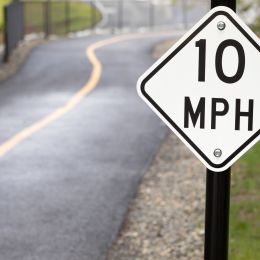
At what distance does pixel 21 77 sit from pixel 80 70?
188 cm

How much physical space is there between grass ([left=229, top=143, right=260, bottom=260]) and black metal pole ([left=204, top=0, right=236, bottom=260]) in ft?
8.03

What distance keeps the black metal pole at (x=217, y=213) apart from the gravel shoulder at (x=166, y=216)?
2577 millimetres

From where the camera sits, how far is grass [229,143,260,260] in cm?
592

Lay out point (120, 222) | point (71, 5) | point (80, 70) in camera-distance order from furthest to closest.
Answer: point (71, 5) < point (80, 70) < point (120, 222)

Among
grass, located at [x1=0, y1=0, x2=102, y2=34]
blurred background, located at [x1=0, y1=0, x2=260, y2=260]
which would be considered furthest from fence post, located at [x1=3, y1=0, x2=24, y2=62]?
grass, located at [x1=0, y1=0, x2=102, y2=34]

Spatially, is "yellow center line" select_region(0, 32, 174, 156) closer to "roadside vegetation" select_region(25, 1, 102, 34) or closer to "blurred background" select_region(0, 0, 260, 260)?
"blurred background" select_region(0, 0, 260, 260)

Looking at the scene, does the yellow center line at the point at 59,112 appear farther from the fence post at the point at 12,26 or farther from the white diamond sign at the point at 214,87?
the white diamond sign at the point at 214,87

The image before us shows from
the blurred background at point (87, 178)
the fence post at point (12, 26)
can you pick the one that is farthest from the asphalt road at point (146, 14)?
the blurred background at point (87, 178)

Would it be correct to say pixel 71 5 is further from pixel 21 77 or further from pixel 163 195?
pixel 163 195

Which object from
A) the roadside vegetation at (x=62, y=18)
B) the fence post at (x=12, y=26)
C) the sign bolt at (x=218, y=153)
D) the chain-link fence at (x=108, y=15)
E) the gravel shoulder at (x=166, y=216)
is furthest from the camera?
the chain-link fence at (x=108, y=15)

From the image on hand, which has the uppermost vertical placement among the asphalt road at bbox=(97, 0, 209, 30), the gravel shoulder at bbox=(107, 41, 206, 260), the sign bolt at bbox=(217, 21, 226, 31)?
the sign bolt at bbox=(217, 21, 226, 31)

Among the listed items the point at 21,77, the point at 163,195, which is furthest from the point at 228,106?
the point at 21,77

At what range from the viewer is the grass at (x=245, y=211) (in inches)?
233

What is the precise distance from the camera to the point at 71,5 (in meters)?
52.8
